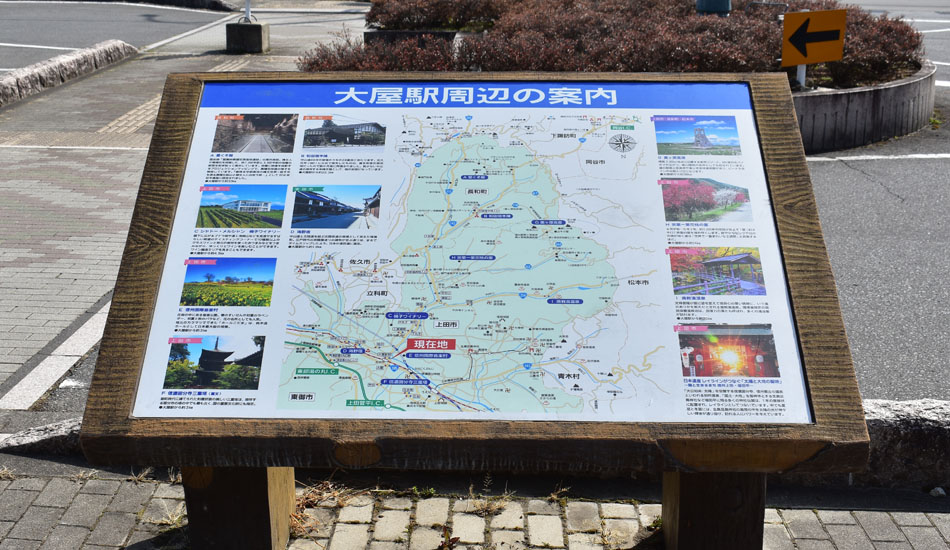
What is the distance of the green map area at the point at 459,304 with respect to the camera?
2.45 metres

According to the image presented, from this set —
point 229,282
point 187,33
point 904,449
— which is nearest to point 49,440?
point 229,282

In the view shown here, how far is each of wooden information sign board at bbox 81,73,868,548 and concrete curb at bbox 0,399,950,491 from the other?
108cm

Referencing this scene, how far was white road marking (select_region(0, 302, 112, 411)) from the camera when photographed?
173 inches

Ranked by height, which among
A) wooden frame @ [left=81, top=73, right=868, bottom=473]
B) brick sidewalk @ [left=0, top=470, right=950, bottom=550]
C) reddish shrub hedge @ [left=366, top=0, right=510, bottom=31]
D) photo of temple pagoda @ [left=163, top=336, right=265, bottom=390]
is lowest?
brick sidewalk @ [left=0, top=470, right=950, bottom=550]

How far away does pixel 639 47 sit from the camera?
899 cm

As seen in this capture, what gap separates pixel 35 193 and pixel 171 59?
8.21 metres

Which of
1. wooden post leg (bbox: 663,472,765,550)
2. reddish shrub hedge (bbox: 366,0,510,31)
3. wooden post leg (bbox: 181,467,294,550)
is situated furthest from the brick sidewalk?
reddish shrub hedge (bbox: 366,0,510,31)

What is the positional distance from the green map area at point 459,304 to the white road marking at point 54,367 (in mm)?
2096

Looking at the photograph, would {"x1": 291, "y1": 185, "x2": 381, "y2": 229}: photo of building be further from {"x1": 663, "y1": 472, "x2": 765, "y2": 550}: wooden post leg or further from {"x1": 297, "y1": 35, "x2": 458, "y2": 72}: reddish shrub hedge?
{"x1": 297, "y1": 35, "x2": 458, "y2": 72}: reddish shrub hedge

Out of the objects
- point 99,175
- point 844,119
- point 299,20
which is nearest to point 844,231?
point 844,119

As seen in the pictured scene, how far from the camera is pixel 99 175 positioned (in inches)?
333

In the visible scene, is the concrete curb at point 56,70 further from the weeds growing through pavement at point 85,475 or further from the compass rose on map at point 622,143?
the compass rose on map at point 622,143

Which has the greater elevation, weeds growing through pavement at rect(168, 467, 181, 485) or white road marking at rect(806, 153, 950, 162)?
white road marking at rect(806, 153, 950, 162)

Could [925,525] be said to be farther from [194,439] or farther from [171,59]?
[171,59]
